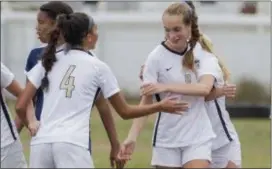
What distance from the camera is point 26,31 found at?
28.4 meters

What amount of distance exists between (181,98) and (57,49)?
1147mm

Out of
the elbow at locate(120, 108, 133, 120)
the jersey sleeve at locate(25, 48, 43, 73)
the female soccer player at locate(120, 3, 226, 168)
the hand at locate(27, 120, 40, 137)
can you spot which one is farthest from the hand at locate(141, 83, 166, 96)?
the jersey sleeve at locate(25, 48, 43, 73)

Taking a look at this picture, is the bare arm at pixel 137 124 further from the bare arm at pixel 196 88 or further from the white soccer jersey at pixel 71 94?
the white soccer jersey at pixel 71 94

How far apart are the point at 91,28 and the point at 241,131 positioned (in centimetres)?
1342

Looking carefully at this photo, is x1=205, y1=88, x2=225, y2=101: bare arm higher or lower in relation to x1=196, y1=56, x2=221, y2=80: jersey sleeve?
lower

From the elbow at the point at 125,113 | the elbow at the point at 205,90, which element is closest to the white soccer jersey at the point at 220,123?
the elbow at the point at 205,90

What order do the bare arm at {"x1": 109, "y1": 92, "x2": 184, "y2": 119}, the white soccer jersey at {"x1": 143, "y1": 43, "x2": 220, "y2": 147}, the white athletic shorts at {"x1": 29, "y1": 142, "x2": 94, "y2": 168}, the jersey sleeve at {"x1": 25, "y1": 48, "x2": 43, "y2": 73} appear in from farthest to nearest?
the jersey sleeve at {"x1": 25, "y1": 48, "x2": 43, "y2": 73}, the white soccer jersey at {"x1": 143, "y1": 43, "x2": 220, "y2": 147}, the bare arm at {"x1": 109, "y1": 92, "x2": 184, "y2": 119}, the white athletic shorts at {"x1": 29, "y1": 142, "x2": 94, "y2": 168}

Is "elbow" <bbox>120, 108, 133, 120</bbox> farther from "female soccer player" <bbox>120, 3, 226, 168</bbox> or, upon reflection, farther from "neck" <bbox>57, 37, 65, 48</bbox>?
"neck" <bbox>57, 37, 65, 48</bbox>

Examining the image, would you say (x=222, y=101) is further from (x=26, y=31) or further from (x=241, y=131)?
(x=26, y=31)

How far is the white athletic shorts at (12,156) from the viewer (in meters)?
7.27

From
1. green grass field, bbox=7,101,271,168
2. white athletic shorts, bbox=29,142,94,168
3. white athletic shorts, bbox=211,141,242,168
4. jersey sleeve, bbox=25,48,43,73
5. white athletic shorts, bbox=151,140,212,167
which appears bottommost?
green grass field, bbox=7,101,271,168

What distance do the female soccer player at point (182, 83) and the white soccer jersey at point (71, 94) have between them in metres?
0.77

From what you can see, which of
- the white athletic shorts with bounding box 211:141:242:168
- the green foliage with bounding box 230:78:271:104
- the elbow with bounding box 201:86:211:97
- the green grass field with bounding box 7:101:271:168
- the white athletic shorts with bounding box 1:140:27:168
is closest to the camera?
the white athletic shorts with bounding box 1:140:27:168

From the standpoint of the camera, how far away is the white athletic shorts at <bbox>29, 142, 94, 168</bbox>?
6465 mm
